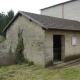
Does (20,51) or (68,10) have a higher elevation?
(68,10)

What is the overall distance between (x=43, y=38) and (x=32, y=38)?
1458mm

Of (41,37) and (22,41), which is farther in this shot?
(22,41)

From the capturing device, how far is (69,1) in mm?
19734

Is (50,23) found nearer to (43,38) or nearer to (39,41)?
(43,38)

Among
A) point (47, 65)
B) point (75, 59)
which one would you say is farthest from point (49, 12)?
point (47, 65)

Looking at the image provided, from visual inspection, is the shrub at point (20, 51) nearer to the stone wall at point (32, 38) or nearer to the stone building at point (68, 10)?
the stone wall at point (32, 38)

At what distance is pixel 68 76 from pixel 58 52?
668cm

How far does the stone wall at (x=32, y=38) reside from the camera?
36.7ft

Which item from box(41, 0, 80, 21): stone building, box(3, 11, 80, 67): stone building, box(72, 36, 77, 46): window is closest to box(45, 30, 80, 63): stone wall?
box(3, 11, 80, 67): stone building

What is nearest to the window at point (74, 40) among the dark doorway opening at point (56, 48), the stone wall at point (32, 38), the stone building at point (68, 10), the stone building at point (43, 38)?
the stone building at point (43, 38)

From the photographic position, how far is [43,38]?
1102 cm

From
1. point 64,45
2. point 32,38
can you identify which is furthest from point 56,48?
point 32,38

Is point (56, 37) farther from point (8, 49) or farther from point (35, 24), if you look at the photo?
point (8, 49)

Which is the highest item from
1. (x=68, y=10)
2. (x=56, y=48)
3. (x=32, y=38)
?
(x=68, y=10)
